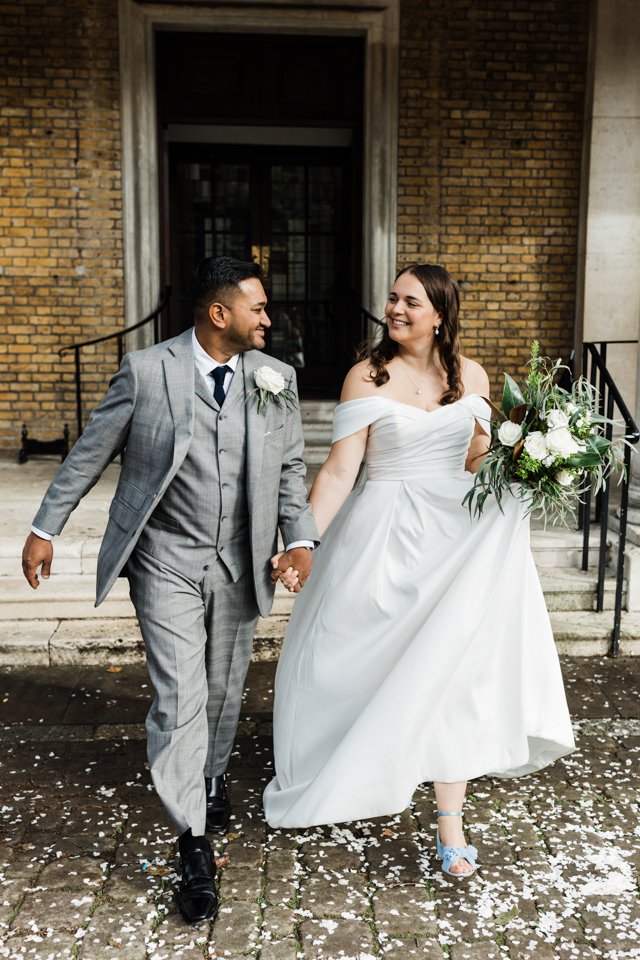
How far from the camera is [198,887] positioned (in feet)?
9.84

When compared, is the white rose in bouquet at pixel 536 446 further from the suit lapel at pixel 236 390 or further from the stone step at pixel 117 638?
the stone step at pixel 117 638

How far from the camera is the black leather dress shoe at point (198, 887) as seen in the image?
2.96 metres

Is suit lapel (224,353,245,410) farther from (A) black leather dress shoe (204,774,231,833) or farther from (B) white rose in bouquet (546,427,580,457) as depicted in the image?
(A) black leather dress shoe (204,774,231,833)

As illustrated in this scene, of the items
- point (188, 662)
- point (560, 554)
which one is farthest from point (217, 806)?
point (560, 554)

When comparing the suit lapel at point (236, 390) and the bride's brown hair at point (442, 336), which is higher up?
the bride's brown hair at point (442, 336)

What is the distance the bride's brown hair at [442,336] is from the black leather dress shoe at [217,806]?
155 cm

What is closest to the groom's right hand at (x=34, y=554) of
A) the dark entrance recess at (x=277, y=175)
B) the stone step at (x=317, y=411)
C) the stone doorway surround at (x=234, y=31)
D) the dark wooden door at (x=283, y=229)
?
the stone doorway surround at (x=234, y=31)

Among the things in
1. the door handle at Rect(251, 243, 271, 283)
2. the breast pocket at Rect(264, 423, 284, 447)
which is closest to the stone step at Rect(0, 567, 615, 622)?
the breast pocket at Rect(264, 423, 284, 447)

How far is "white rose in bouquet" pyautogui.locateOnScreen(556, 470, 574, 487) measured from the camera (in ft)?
10.5

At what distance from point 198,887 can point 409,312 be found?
6.56ft

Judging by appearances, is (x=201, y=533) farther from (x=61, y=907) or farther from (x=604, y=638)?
(x=604, y=638)

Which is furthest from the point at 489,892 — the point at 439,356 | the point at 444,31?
the point at 444,31

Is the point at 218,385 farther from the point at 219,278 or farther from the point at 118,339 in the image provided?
the point at 118,339

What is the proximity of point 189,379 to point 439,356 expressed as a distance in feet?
3.24
